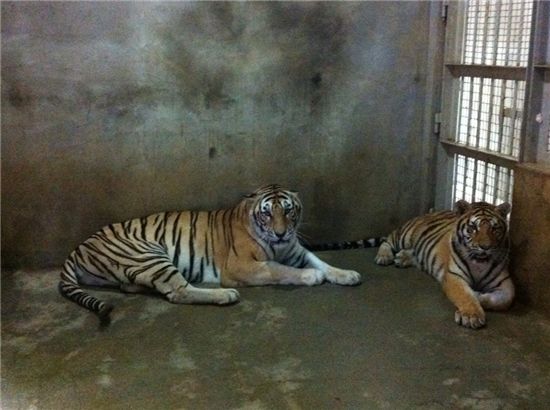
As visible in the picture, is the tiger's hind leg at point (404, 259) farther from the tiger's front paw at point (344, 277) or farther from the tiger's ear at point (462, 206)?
the tiger's ear at point (462, 206)

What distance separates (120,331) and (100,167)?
142 centimetres

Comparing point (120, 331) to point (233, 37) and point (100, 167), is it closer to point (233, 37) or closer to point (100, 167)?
point (100, 167)

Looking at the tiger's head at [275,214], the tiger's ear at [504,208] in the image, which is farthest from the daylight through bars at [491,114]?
the tiger's head at [275,214]

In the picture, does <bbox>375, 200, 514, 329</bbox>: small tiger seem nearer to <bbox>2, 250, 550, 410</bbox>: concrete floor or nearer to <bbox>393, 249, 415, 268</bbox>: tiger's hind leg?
<bbox>2, 250, 550, 410</bbox>: concrete floor

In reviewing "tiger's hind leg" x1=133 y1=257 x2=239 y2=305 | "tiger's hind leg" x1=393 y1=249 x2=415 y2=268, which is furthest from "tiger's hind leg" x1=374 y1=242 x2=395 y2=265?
"tiger's hind leg" x1=133 y1=257 x2=239 y2=305

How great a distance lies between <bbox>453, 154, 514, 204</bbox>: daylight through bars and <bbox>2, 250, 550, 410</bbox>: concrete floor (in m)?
0.82

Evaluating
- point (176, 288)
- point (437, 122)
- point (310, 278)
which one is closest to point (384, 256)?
point (310, 278)

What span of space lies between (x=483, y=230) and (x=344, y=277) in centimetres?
94

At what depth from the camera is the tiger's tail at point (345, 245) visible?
5301mm

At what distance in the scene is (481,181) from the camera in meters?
4.93

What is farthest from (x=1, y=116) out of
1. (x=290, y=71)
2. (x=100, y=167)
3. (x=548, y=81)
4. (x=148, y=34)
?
(x=548, y=81)

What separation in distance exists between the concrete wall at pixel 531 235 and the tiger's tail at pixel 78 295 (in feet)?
7.81

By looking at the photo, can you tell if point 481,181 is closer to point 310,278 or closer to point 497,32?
point 497,32

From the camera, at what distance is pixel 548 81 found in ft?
13.1
